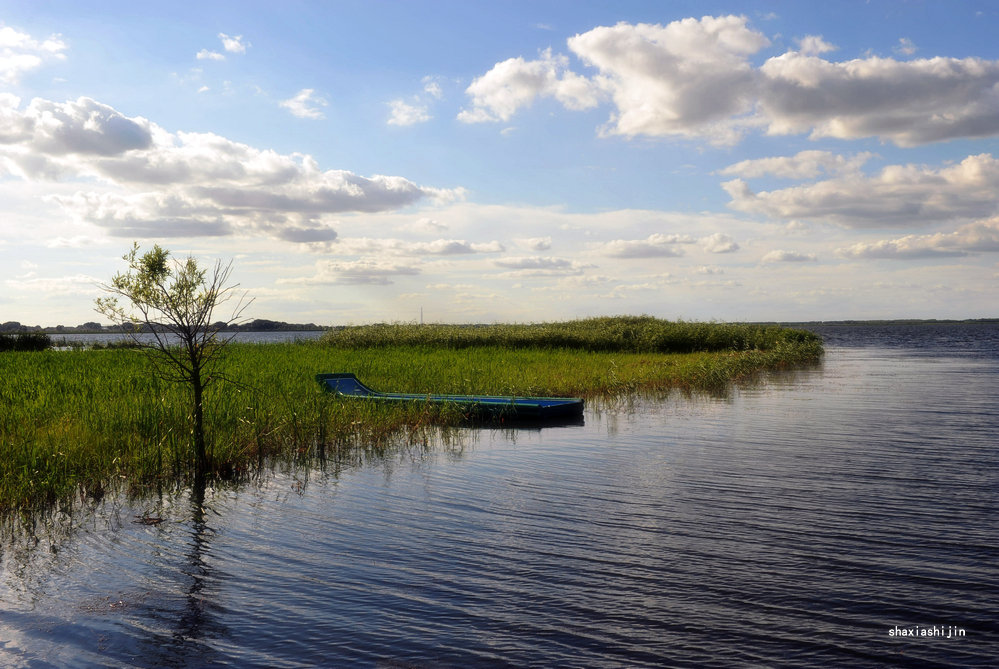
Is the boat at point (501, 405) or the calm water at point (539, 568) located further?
the boat at point (501, 405)

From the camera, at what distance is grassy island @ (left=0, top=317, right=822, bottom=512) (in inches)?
353

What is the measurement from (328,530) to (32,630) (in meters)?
2.77

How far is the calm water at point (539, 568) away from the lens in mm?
4676

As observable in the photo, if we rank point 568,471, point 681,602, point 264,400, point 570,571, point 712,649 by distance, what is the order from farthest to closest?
point 264,400 → point 568,471 → point 570,571 → point 681,602 → point 712,649

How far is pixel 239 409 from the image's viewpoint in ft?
39.2

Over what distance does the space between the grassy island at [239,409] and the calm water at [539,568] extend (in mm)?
1070

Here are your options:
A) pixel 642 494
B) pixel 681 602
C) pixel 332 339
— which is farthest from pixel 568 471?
pixel 332 339

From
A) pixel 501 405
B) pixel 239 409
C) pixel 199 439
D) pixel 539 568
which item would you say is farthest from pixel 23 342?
pixel 539 568

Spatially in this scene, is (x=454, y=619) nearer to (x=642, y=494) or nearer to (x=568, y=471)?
(x=642, y=494)

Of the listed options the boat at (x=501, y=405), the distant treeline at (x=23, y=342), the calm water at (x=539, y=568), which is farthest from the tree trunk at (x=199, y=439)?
the distant treeline at (x=23, y=342)

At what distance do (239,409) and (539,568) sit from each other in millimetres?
7707

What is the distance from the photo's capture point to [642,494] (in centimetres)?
855

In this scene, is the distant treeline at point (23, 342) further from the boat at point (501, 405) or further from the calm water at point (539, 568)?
the calm water at point (539, 568)

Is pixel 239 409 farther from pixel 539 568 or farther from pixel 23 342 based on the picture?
pixel 23 342
